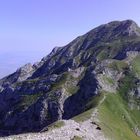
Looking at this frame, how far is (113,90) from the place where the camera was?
199 metres

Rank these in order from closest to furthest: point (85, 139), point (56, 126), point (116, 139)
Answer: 1. point (85, 139)
2. point (56, 126)
3. point (116, 139)

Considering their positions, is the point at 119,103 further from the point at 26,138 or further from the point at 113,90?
the point at 26,138

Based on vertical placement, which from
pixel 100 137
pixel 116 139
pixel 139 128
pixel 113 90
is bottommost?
pixel 139 128

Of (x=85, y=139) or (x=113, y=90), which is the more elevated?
(x=85, y=139)

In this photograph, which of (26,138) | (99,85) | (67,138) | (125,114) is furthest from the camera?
(99,85)

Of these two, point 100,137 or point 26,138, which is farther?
point 100,137

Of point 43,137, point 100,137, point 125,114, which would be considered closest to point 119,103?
Result: point 125,114

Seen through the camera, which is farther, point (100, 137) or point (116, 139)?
point (116, 139)

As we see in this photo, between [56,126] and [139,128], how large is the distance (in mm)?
94632

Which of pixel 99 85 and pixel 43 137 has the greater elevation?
pixel 43 137

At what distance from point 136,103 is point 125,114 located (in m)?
20.6

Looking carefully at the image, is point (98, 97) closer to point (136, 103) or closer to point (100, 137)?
point (136, 103)

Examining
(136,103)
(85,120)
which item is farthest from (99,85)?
(85,120)

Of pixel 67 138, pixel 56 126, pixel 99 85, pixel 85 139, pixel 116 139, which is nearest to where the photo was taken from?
pixel 67 138
